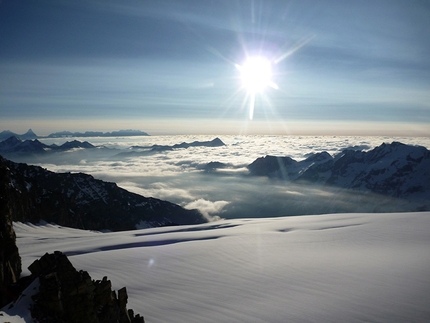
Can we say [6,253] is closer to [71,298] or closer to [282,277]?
[71,298]

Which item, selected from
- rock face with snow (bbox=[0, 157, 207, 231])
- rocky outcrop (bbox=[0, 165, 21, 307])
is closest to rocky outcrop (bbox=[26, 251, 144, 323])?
rocky outcrop (bbox=[0, 165, 21, 307])

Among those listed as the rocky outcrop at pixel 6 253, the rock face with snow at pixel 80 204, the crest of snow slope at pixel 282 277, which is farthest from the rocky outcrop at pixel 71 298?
the rock face with snow at pixel 80 204

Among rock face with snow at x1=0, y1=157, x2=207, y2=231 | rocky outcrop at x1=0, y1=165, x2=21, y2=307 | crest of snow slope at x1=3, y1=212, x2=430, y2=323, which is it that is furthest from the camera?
rock face with snow at x1=0, y1=157, x2=207, y2=231

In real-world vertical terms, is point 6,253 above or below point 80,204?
above

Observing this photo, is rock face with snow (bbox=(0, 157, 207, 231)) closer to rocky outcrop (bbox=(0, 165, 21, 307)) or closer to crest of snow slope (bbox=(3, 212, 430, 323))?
rocky outcrop (bbox=(0, 165, 21, 307))

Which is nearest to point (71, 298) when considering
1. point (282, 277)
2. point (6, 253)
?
point (6, 253)
